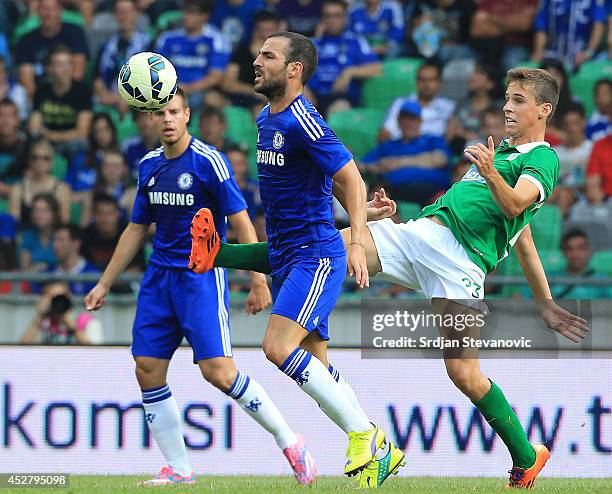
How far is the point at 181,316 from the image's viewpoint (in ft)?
23.1

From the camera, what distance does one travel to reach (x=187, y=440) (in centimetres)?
809

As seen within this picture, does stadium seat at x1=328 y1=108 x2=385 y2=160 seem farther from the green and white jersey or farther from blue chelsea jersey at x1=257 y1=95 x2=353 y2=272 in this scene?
blue chelsea jersey at x1=257 y1=95 x2=353 y2=272

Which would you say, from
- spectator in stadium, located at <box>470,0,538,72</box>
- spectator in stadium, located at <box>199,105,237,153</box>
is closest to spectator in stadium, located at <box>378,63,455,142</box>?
spectator in stadium, located at <box>470,0,538,72</box>

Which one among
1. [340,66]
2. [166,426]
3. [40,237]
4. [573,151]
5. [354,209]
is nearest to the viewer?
[354,209]

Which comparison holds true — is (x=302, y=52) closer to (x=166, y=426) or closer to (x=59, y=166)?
(x=166, y=426)

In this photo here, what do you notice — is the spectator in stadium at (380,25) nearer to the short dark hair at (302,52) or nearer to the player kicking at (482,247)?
the player kicking at (482,247)

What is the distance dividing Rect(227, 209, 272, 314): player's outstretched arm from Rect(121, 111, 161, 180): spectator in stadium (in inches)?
186

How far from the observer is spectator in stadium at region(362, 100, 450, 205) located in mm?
11250

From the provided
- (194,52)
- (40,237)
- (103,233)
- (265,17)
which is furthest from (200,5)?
(40,237)

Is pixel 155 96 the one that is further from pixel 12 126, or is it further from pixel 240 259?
pixel 12 126

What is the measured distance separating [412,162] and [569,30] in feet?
7.26

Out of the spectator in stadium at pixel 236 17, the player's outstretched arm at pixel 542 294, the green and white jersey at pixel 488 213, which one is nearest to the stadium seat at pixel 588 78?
the spectator in stadium at pixel 236 17

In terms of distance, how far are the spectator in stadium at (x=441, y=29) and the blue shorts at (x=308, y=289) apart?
6.27 meters

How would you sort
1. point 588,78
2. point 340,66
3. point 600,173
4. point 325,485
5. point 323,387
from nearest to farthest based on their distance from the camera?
point 323,387, point 325,485, point 600,173, point 588,78, point 340,66
